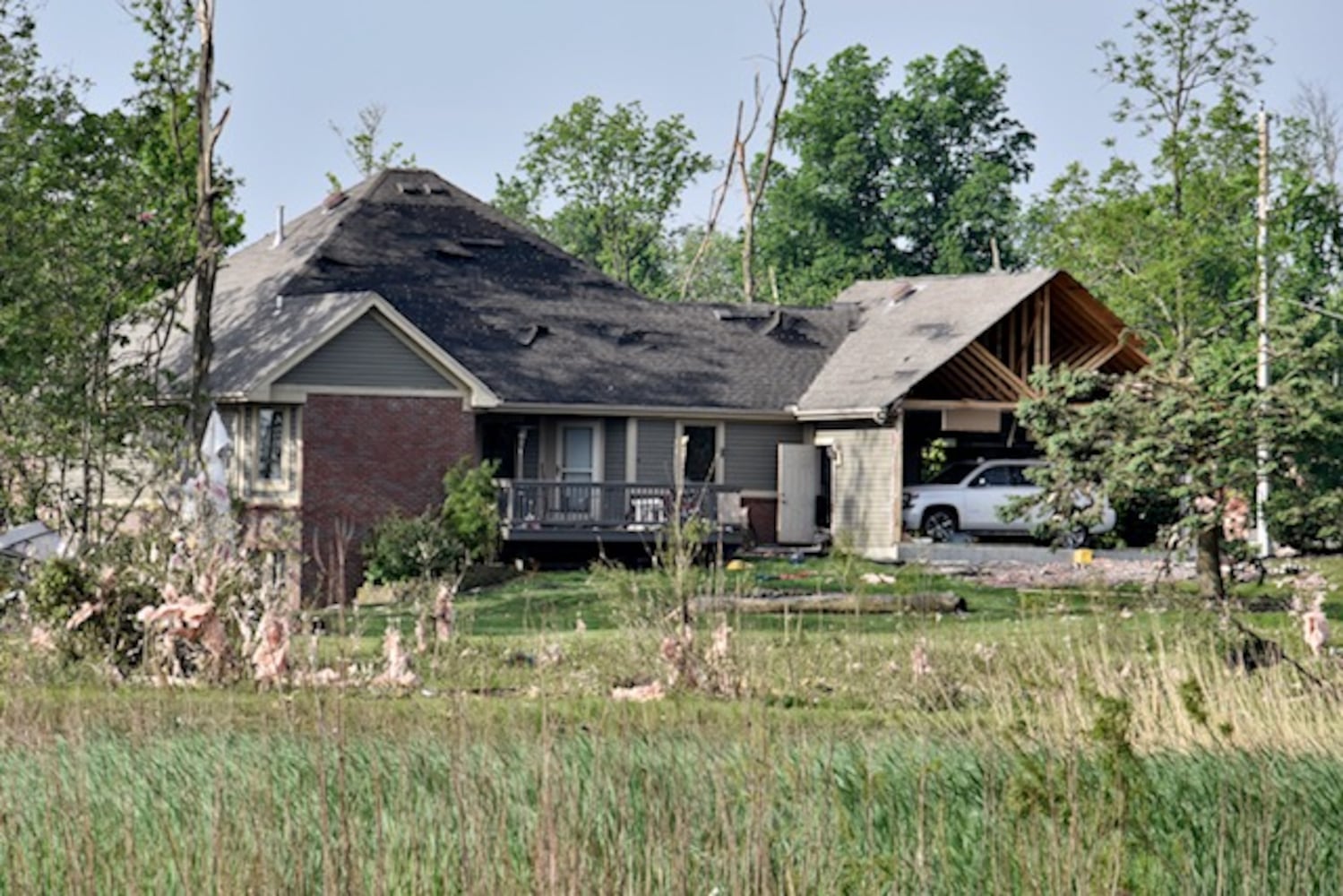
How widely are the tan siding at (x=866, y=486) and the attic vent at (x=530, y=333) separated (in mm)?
5720

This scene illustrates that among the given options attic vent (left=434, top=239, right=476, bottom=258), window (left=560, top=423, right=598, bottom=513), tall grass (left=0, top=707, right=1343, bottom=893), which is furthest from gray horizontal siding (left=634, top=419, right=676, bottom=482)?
tall grass (left=0, top=707, right=1343, bottom=893)

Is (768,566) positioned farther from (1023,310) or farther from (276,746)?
(276,746)

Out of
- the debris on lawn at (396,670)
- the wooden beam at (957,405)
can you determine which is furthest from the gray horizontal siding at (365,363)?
the debris on lawn at (396,670)

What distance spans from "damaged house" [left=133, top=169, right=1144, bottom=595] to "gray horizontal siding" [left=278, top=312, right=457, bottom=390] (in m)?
0.03

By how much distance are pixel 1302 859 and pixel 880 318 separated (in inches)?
1515

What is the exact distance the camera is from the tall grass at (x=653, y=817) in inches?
334

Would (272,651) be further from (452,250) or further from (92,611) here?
(452,250)

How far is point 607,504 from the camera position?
40938 millimetres

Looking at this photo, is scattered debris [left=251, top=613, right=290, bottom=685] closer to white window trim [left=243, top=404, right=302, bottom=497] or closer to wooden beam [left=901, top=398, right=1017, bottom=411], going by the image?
white window trim [left=243, top=404, right=302, bottom=497]

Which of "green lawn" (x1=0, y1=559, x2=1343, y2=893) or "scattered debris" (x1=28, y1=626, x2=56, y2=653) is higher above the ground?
"scattered debris" (x1=28, y1=626, x2=56, y2=653)

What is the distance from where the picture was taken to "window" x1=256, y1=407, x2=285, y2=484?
3981 centimetres

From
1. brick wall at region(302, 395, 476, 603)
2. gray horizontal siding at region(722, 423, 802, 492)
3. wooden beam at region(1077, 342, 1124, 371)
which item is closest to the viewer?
brick wall at region(302, 395, 476, 603)

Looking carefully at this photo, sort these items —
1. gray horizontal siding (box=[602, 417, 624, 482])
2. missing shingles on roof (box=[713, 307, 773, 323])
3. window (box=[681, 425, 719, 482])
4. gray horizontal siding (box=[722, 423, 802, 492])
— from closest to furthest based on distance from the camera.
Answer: gray horizontal siding (box=[602, 417, 624, 482]) → window (box=[681, 425, 719, 482]) → gray horizontal siding (box=[722, 423, 802, 492]) → missing shingles on roof (box=[713, 307, 773, 323])

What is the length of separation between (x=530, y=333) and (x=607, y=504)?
497 centimetres
